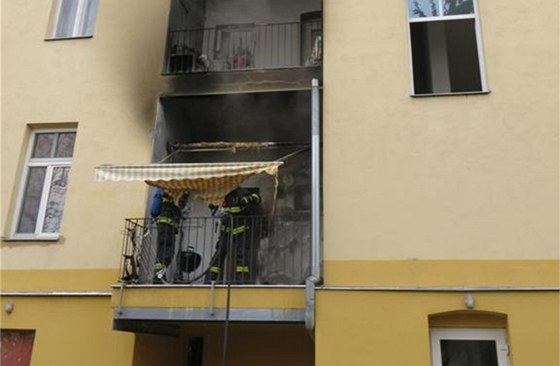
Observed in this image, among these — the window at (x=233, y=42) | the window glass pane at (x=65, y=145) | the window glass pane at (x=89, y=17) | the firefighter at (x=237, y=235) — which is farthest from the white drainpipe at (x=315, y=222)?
the window glass pane at (x=89, y=17)

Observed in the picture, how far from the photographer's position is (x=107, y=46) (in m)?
9.30

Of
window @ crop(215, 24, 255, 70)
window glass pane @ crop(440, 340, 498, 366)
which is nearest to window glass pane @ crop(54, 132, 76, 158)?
window @ crop(215, 24, 255, 70)

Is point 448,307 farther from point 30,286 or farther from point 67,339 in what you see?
point 30,286

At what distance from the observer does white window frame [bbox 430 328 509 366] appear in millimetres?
6645

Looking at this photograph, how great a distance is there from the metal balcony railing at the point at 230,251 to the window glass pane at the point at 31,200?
1.91m

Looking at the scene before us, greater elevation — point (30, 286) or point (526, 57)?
point (526, 57)

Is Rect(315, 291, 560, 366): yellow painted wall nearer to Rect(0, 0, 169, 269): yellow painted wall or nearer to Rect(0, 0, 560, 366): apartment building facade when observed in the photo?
Rect(0, 0, 560, 366): apartment building facade

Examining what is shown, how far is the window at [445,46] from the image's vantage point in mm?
8250

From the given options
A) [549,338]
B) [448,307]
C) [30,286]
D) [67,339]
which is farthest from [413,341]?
[30,286]

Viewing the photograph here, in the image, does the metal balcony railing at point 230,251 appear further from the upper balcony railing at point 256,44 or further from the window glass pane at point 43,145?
the upper balcony railing at point 256,44

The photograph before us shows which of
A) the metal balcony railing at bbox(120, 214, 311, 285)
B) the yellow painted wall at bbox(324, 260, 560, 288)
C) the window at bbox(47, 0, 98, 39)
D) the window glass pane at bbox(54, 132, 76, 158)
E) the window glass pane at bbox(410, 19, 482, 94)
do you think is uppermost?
the window at bbox(47, 0, 98, 39)

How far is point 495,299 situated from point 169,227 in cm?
448

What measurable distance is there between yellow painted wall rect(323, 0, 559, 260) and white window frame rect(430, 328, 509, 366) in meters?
0.92

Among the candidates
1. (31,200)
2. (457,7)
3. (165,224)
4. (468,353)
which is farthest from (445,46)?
(31,200)
